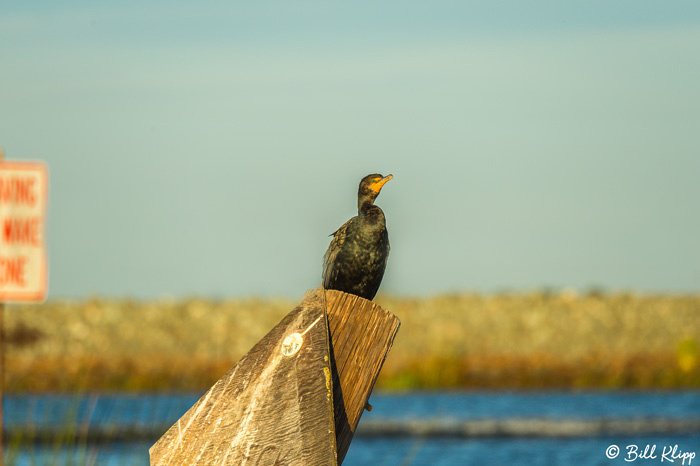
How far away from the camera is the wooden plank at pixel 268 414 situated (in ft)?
7.66

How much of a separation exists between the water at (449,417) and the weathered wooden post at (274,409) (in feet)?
10.1

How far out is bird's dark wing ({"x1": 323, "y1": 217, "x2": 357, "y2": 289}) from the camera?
4.30 m

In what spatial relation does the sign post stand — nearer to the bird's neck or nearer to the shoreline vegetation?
the bird's neck

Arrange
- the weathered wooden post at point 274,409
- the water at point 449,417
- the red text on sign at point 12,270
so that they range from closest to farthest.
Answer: the weathered wooden post at point 274,409, the red text on sign at point 12,270, the water at point 449,417

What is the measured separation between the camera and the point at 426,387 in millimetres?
33250

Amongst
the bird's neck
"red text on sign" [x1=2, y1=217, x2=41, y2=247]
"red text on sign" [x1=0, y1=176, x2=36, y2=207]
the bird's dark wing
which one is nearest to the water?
"red text on sign" [x1=2, y1=217, x2=41, y2=247]

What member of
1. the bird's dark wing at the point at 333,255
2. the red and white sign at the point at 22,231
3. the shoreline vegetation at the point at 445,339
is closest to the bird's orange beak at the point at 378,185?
the bird's dark wing at the point at 333,255

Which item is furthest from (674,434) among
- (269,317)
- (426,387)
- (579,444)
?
(269,317)

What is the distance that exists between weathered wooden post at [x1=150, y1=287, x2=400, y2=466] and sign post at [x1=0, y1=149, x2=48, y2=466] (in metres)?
3.13

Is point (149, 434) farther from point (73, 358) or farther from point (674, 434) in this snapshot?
point (73, 358)

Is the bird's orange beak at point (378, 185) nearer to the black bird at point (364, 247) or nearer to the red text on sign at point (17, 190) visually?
the black bird at point (364, 247)

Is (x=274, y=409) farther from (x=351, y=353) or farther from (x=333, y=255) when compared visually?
(x=333, y=255)

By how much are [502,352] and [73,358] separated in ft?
51.1

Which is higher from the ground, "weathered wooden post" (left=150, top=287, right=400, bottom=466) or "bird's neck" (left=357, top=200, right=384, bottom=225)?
"bird's neck" (left=357, top=200, right=384, bottom=225)
